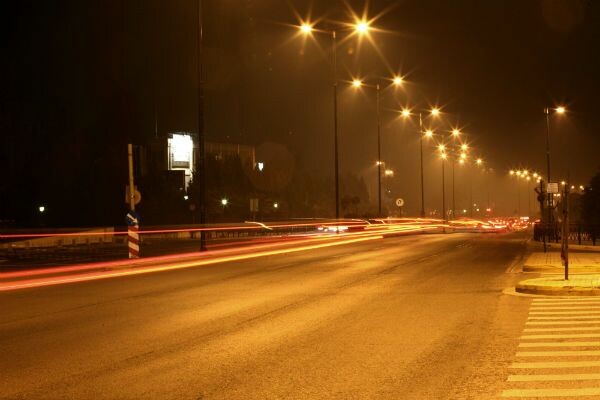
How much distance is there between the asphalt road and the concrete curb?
67 cm

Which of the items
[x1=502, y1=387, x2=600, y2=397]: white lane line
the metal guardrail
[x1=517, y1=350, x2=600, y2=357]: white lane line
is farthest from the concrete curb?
the metal guardrail

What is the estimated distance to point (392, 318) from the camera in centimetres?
1234

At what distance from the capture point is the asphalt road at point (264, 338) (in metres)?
7.71

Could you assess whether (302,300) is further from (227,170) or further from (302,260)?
(227,170)

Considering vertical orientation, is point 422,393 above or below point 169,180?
below

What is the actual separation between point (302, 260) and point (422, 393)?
65.0 ft

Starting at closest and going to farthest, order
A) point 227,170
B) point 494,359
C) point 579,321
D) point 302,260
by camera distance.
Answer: point 494,359 < point 579,321 < point 302,260 < point 227,170

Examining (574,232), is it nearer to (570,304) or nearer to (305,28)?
(305,28)

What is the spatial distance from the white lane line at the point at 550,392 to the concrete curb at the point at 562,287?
810cm

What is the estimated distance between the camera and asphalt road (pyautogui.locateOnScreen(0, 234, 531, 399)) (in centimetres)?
771

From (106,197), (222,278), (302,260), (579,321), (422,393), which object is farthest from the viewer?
(106,197)

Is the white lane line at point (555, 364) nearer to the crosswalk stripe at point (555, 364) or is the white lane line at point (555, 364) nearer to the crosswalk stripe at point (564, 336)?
the crosswalk stripe at point (555, 364)

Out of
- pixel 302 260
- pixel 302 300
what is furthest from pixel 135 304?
pixel 302 260

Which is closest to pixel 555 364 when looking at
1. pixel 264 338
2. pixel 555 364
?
pixel 555 364
